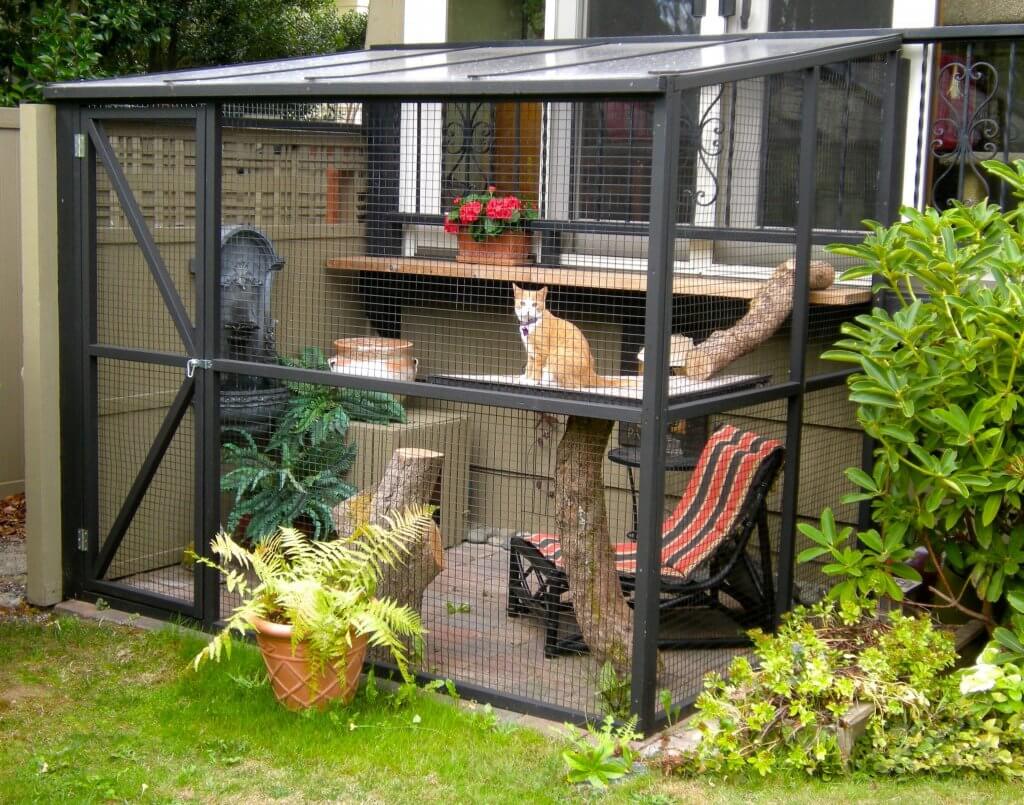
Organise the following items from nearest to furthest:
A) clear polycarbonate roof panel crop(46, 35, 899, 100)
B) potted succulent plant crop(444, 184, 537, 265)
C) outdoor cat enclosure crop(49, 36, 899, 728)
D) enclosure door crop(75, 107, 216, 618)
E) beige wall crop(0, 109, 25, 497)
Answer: clear polycarbonate roof panel crop(46, 35, 899, 100) < outdoor cat enclosure crop(49, 36, 899, 728) < enclosure door crop(75, 107, 216, 618) < potted succulent plant crop(444, 184, 537, 265) < beige wall crop(0, 109, 25, 497)

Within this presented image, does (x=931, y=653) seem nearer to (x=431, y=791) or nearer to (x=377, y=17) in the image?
(x=431, y=791)

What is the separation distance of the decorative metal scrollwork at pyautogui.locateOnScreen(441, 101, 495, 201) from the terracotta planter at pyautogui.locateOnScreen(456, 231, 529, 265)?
52 centimetres

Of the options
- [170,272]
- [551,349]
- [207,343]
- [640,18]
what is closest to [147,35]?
[170,272]

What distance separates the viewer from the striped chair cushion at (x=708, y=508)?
4.74m

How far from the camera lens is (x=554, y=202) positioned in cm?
640

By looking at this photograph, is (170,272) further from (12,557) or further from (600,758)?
(600,758)

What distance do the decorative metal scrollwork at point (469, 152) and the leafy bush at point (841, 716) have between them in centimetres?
344

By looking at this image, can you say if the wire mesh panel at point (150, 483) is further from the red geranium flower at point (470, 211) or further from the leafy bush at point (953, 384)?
the leafy bush at point (953, 384)

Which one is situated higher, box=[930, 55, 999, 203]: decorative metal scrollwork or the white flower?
box=[930, 55, 999, 203]: decorative metal scrollwork

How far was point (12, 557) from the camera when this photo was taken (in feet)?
20.4

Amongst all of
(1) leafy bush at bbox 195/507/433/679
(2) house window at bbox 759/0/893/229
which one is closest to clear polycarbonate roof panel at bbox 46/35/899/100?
(2) house window at bbox 759/0/893/229

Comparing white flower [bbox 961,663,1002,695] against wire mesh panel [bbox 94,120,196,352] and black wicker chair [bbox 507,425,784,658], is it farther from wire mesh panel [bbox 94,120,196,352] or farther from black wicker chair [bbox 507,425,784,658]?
wire mesh panel [bbox 94,120,196,352]

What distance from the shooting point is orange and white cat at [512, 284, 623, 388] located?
4441 mm

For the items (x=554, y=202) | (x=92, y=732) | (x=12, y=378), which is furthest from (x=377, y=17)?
(x=92, y=732)
